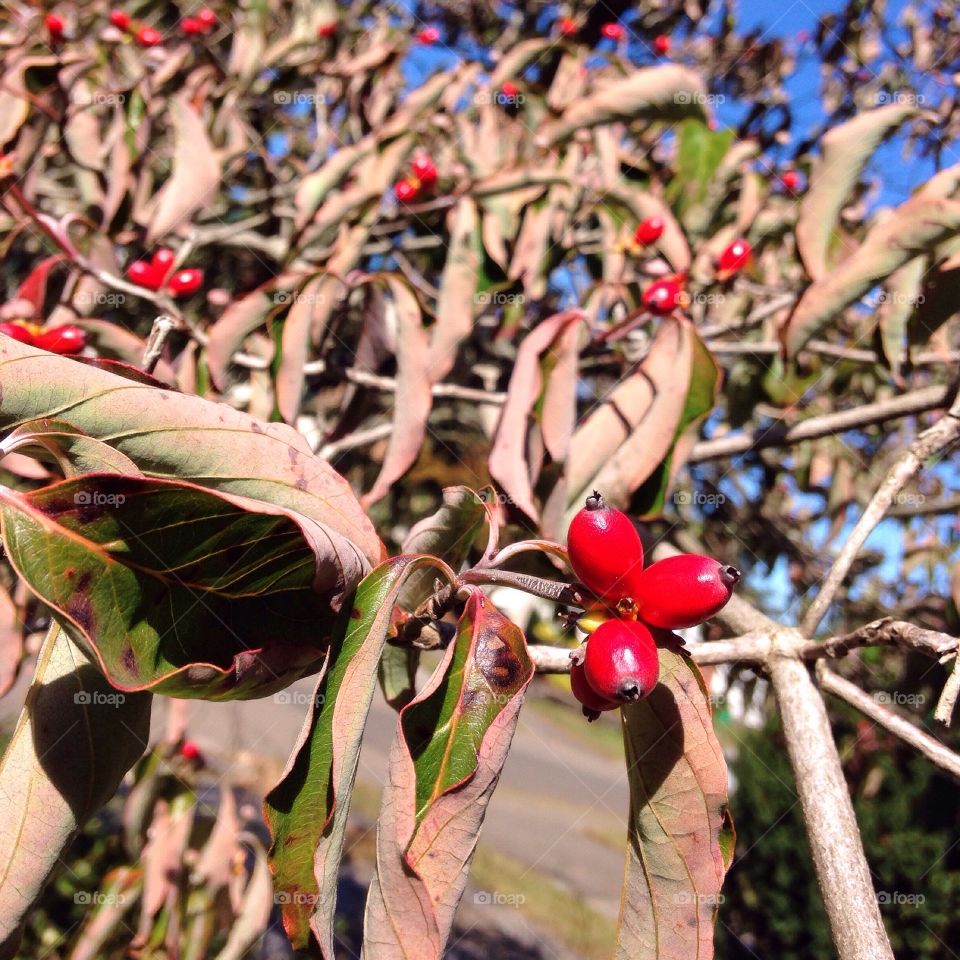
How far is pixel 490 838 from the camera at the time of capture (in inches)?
373

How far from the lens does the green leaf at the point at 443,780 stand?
657mm

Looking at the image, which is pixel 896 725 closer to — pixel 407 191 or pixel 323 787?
pixel 323 787

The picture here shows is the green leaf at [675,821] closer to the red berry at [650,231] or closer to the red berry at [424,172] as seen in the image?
the red berry at [650,231]

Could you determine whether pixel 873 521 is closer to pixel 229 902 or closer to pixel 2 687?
pixel 2 687

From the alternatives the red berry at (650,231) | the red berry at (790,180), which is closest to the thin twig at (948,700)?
the red berry at (650,231)

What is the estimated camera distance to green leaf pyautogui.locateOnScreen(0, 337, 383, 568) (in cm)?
74

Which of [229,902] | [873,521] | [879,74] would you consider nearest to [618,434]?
[873,521]

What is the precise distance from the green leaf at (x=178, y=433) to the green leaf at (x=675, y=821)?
358mm

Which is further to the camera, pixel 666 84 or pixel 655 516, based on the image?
pixel 666 84

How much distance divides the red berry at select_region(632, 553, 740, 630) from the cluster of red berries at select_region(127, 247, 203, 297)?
1.51 m

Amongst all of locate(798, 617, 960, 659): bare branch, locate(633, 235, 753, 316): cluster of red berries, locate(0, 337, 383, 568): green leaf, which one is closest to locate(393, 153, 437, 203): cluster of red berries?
locate(633, 235, 753, 316): cluster of red berries

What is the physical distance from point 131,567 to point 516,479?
62cm

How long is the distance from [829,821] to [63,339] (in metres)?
1.38

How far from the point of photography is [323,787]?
2.29 feet
